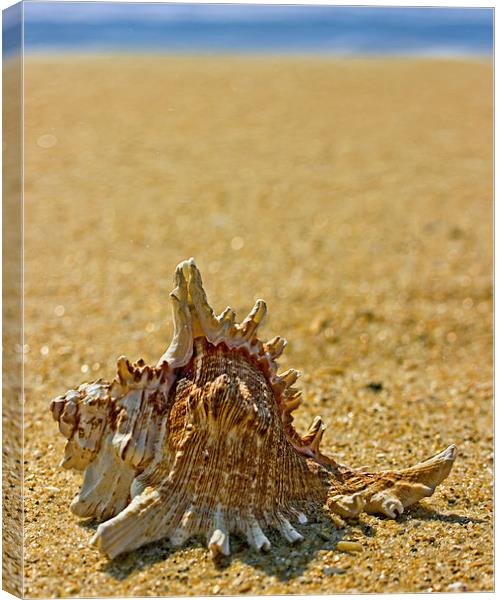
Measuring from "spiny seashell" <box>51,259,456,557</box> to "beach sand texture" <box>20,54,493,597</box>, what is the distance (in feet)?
0.28

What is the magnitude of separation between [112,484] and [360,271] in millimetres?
3729

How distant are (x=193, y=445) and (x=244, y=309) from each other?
283cm

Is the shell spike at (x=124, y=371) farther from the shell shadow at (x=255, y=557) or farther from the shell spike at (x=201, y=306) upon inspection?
the shell shadow at (x=255, y=557)

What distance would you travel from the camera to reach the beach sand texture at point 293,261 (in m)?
2.75

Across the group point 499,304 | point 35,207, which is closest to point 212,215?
point 35,207

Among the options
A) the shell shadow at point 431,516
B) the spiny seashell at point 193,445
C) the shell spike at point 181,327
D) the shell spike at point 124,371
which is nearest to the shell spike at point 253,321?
the spiny seashell at point 193,445

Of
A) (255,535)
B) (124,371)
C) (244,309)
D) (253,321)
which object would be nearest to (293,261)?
(244,309)

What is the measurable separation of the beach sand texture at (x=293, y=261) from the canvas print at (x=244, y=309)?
0.02 meters

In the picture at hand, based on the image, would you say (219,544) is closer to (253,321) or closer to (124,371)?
(124,371)

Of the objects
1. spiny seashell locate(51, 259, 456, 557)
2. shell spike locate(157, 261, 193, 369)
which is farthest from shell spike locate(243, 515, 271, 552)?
shell spike locate(157, 261, 193, 369)

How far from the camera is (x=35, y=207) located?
7246 millimetres

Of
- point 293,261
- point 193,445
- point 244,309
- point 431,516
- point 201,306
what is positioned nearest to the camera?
point 193,445

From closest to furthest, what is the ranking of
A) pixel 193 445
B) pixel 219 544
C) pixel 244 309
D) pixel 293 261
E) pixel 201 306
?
pixel 219 544
pixel 193 445
pixel 201 306
pixel 244 309
pixel 293 261

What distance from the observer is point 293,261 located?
20.9 feet
